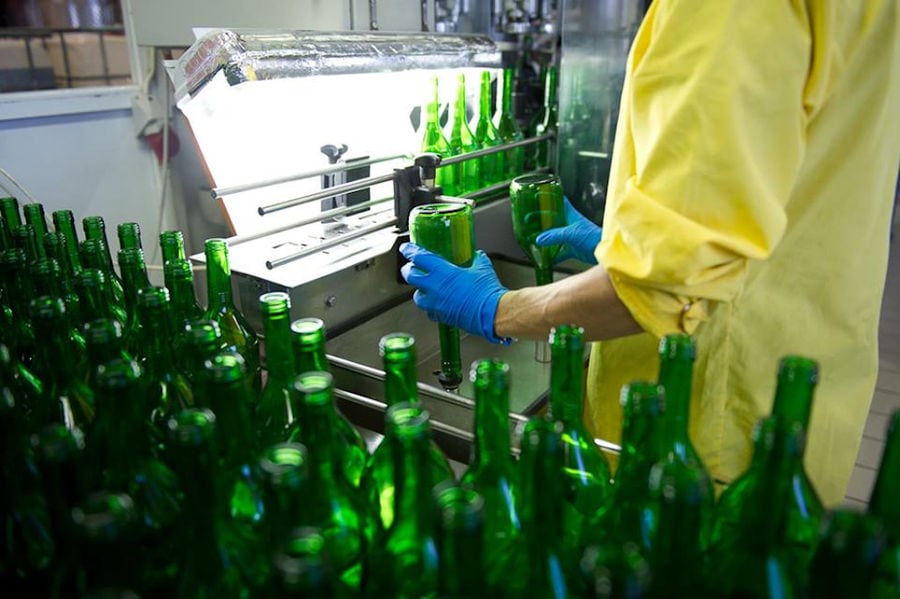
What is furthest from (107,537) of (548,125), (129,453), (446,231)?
(548,125)

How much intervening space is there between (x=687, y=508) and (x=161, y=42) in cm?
213

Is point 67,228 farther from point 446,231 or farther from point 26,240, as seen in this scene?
point 446,231

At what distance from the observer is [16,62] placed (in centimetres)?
269

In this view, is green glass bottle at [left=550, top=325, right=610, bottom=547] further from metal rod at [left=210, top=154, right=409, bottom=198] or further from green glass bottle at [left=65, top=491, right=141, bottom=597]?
metal rod at [left=210, top=154, right=409, bottom=198]

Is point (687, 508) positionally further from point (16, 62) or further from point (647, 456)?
point (16, 62)

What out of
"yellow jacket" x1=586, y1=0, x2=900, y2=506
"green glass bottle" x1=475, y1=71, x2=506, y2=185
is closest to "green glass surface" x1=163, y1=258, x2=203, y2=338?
"yellow jacket" x1=586, y1=0, x2=900, y2=506

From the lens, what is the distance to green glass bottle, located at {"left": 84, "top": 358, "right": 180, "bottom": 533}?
0.56 m

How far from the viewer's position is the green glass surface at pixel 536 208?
1285mm

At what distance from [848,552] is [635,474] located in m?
0.25

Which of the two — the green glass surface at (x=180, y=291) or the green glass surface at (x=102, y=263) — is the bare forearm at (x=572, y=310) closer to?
the green glass surface at (x=180, y=291)

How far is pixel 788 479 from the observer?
1.52 ft

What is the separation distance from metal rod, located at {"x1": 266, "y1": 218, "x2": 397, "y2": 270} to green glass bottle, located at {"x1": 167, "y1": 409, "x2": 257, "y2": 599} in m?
0.69

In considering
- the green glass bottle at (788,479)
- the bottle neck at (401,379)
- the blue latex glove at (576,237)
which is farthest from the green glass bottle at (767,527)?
the blue latex glove at (576,237)

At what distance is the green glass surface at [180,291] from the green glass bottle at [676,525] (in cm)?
68
